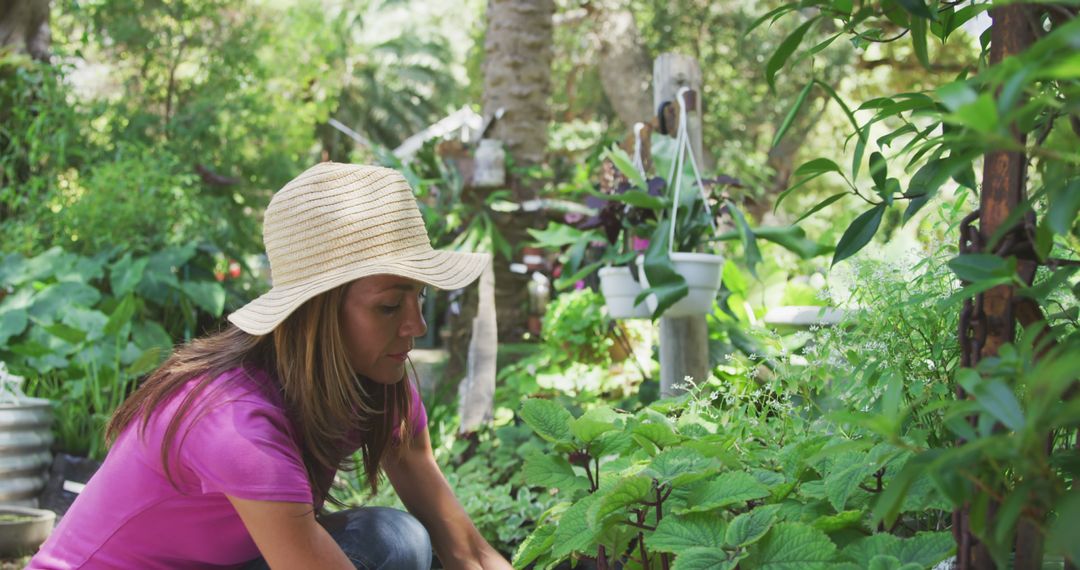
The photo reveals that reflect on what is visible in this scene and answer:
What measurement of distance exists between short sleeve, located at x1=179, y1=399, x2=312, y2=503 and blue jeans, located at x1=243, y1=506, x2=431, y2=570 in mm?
329

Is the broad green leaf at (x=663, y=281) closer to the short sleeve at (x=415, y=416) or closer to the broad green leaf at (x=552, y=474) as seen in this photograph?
the short sleeve at (x=415, y=416)

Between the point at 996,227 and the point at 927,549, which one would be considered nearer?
the point at 996,227

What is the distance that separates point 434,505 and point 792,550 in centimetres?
98

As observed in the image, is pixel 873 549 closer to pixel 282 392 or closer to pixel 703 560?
pixel 703 560

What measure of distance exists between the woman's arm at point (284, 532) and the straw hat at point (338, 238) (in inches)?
11.0

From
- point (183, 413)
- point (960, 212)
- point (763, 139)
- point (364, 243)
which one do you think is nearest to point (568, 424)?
point (364, 243)

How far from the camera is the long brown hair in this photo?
1670mm

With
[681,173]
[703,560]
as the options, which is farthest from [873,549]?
[681,173]

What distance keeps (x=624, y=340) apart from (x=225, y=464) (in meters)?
2.74

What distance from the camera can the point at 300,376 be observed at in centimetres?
168

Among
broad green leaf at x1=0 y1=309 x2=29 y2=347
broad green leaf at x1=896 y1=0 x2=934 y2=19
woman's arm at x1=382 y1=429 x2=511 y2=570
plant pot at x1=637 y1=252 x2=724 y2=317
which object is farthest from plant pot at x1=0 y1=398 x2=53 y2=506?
broad green leaf at x1=896 y1=0 x2=934 y2=19

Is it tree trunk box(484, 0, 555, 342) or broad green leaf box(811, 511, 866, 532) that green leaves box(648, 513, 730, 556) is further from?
tree trunk box(484, 0, 555, 342)

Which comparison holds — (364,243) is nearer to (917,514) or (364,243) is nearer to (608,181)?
(917,514)

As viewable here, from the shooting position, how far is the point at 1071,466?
0.99m
